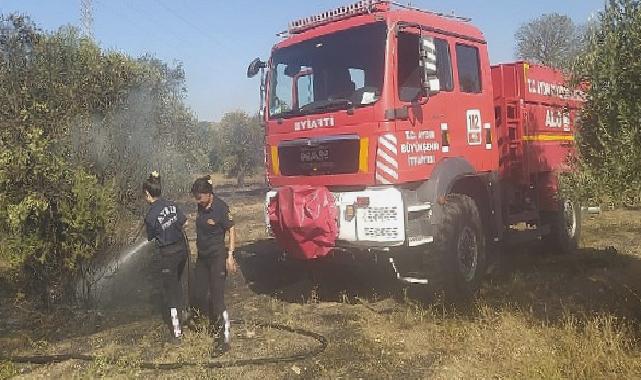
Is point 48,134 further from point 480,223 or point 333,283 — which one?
point 480,223

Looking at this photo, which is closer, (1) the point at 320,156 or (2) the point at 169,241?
(2) the point at 169,241

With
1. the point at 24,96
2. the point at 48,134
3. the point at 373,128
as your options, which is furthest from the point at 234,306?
the point at 24,96

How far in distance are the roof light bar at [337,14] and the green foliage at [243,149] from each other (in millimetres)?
29163

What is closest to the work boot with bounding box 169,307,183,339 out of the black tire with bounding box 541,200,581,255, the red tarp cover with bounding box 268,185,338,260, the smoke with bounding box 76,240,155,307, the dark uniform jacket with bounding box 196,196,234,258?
the dark uniform jacket with bounding box 196,196,234,258

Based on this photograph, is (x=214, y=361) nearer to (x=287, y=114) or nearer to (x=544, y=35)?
(x=287, y=114)

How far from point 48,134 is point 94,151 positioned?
689 millimetres

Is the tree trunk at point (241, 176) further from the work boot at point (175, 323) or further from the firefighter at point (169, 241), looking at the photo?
the work boot at point (175, 323)

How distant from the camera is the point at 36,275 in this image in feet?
24.3

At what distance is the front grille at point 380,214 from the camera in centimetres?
602

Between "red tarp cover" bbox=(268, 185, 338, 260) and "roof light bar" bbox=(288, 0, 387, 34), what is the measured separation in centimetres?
210

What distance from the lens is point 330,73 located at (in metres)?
6.88

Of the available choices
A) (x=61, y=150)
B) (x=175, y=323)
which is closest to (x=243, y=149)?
(x=61, y=150)

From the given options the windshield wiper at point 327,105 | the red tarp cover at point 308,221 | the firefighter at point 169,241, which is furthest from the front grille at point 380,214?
the firefighter at point 169,241

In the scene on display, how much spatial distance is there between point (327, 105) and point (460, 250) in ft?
7.70
